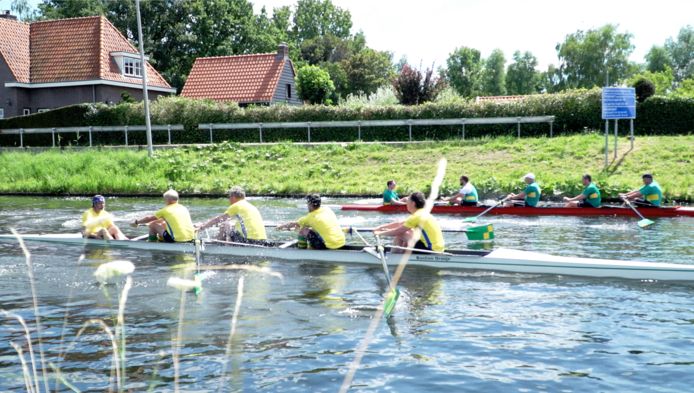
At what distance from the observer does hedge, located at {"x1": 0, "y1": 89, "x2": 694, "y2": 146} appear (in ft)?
99.3

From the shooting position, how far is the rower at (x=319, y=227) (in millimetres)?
13367

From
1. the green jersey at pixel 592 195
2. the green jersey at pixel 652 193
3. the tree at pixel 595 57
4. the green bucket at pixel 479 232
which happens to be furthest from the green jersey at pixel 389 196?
the tree at pixel 595 57

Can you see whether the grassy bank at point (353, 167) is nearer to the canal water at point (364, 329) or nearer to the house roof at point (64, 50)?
the canal water at point (364, 329)

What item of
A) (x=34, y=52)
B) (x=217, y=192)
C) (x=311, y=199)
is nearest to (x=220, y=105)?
(x=217, y=192)

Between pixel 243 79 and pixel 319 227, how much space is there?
3714cm

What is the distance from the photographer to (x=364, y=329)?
9383 mm

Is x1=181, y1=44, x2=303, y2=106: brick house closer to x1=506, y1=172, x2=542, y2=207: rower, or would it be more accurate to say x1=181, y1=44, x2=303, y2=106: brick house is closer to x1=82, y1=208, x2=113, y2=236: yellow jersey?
x1=506, y1=172, x2=542, y2=207: rower

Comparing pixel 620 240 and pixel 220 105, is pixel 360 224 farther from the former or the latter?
pixel 220 105

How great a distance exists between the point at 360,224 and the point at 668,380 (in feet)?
41.5

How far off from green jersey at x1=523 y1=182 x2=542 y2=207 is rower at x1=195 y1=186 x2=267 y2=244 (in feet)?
30.6

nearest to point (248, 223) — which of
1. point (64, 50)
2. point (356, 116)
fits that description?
point (356, 116)

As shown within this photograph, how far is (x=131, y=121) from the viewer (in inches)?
1497

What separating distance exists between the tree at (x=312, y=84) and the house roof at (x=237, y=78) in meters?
1.68

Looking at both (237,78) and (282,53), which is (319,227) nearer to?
(237,78)
